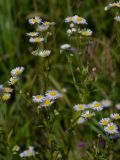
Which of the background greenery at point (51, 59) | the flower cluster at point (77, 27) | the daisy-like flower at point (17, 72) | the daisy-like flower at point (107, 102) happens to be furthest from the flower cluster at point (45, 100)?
the daisy-like flower at point (107, 102)

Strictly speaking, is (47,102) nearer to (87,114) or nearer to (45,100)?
(45,100)

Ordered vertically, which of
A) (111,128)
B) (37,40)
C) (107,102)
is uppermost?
(37,40)

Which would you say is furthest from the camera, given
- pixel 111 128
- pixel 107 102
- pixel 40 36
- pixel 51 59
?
pixel 51 59

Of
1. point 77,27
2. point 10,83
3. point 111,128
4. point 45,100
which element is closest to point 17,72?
point 10,83

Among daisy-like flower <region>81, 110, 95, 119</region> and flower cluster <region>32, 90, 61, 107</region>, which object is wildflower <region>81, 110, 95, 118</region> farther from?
flower cluster <region>32, 90, 61, 107</region>

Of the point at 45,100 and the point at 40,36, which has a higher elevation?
the point at 40,36

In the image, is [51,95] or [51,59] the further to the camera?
[51,59]

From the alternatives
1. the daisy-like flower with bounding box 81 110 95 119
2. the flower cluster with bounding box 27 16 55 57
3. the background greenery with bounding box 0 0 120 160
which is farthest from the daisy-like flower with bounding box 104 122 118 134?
the background greenery with bounding box 0 0 120 160

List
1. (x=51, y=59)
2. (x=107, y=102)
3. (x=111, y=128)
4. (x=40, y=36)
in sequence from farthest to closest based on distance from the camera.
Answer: (x=51, y=59), (x=107, y=102), (x=40, y=36), (x=111, y=128)
